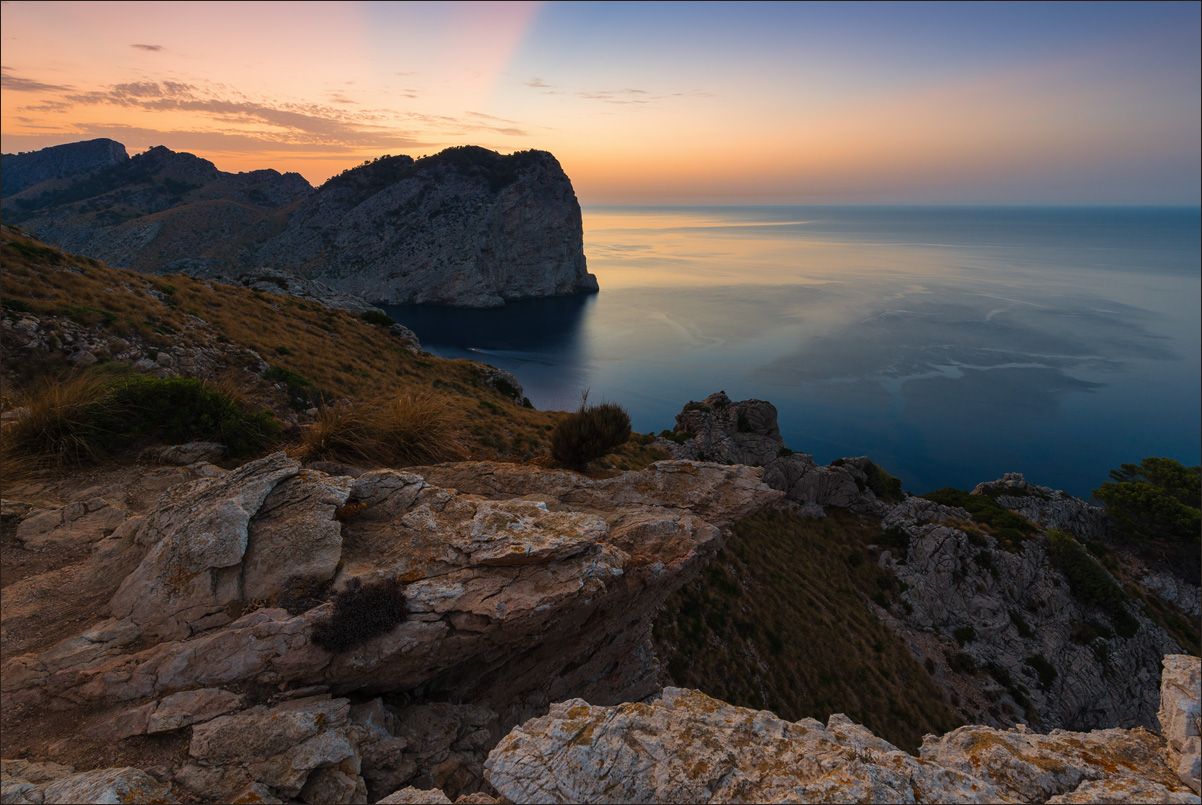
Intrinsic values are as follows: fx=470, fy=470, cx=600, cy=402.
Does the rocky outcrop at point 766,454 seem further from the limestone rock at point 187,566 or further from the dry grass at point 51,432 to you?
the dry grass at point 51,432

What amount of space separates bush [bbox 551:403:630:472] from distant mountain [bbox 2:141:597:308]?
102 metres

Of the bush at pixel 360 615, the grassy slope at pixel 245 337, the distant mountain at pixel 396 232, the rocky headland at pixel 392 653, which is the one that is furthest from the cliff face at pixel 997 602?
the distant mountain at pixel 396 232

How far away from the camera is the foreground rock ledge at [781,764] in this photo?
389 centimetres

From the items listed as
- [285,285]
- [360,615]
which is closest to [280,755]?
[360,615]

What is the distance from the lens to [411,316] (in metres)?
101

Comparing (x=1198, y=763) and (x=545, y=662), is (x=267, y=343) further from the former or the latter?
(x=1198, y=763)

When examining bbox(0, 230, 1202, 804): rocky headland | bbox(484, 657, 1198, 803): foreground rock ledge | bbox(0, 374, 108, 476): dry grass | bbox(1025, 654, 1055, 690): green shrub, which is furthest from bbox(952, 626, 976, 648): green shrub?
bbox(0, 374, 108, 476): dry grass

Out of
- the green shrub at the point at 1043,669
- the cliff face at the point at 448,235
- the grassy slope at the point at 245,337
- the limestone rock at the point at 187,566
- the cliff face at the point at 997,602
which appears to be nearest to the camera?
the limestone rock at the point at 187,566

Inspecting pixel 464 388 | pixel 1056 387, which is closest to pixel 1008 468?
pixel 1056 387

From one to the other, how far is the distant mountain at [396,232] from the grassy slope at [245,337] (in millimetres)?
84311

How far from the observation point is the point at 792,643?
17.4 m

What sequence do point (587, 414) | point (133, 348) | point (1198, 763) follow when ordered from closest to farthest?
point (1198, 763), point (587, 414), point (133, 348)

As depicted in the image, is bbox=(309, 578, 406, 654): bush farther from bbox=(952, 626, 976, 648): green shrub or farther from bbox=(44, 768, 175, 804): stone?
bbox=(952, 626, 976, 648): green shrub

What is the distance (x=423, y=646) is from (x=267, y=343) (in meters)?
20.9
